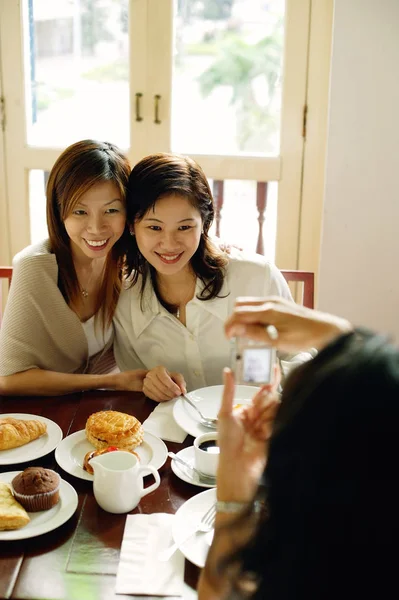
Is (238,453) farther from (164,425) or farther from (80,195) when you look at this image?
(80,195)

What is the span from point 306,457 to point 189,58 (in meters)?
2.68

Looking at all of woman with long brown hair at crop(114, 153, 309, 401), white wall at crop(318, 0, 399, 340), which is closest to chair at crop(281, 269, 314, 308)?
woman with long brown hair at crop(114, 153, 309, 401)

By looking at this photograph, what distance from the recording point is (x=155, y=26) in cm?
297

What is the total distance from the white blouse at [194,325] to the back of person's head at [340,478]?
1.28 meters

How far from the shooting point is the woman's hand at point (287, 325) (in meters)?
0.98

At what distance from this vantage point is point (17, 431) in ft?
4.63

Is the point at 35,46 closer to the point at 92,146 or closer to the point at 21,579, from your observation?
the point at 92,146

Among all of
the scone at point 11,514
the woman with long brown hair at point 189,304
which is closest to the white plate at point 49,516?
the scone at point 11,514

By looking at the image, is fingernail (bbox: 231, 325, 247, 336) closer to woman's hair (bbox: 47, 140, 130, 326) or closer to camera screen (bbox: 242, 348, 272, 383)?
camera screen (bbox: 242, 348, 272, 383)

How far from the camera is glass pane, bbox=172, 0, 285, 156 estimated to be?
2.96 metres

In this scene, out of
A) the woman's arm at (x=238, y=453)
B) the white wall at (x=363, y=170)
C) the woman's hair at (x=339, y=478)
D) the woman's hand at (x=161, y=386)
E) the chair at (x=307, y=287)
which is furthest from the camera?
the white wall at (x=363, y=170)

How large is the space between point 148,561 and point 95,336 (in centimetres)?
99

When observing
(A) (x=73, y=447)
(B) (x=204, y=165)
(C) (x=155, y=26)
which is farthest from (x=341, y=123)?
(A) (x=73, y=447)

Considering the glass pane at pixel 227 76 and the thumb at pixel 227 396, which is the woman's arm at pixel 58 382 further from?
the glass pane at pixel 227 76
